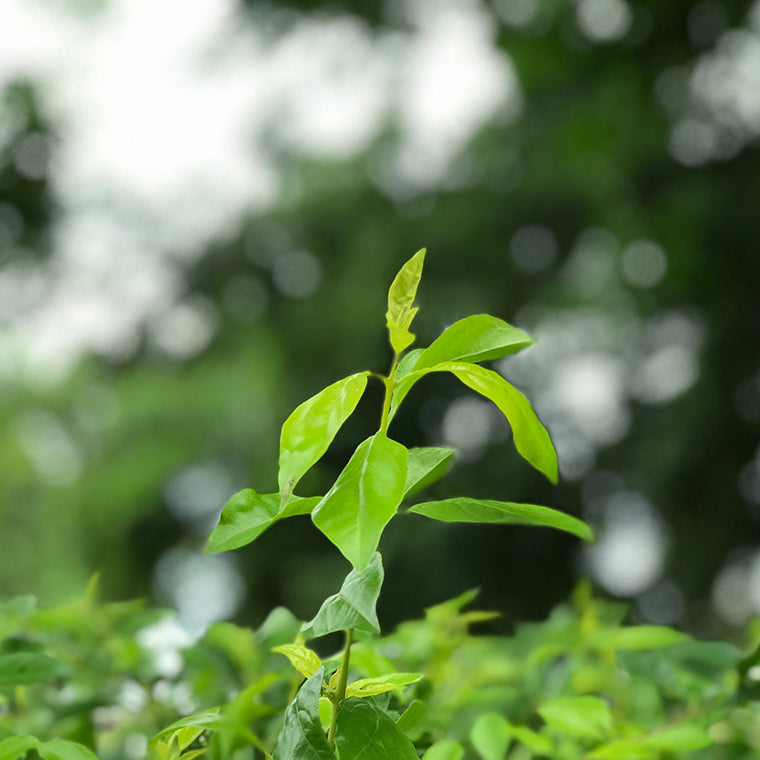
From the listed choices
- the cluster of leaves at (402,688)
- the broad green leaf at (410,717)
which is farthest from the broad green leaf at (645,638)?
the broad green leaf at (410,717)

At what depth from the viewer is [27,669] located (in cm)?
28

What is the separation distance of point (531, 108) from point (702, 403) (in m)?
1.40

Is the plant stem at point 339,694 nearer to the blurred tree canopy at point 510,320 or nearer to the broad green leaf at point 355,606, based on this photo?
the broad green leaf at point 355,606

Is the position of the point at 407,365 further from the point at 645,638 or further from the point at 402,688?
the point at 645,638

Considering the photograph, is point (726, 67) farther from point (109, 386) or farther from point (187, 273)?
point (109, 386)

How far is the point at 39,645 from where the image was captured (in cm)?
35

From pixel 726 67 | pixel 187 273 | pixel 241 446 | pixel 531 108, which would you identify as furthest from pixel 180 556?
pixel 726 67

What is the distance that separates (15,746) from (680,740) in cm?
27

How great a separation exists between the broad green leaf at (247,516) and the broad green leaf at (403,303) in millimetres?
55

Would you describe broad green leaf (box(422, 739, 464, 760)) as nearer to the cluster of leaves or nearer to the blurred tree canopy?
the cluster of leaves

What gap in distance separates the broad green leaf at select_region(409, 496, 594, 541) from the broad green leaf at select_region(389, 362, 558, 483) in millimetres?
11

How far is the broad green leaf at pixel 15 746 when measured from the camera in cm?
23

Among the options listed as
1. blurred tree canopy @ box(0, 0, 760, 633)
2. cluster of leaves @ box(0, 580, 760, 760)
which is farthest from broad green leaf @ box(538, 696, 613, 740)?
blurred tree canopy @ box(0, 0, 760, 633)

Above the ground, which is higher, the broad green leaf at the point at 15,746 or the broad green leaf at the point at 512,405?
the broad green leaf at the point at 512,405
